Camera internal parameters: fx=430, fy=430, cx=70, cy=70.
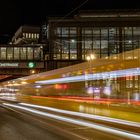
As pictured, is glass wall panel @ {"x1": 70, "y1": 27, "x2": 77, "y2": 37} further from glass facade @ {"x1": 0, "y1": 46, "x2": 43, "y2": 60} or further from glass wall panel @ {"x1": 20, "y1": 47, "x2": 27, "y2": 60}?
glass wall panel @ {"x1": 20, "y1": 47, "x2": 27, "y2": 60}

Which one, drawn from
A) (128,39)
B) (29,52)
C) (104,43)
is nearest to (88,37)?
(104,43)

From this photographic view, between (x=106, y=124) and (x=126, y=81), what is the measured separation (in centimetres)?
303

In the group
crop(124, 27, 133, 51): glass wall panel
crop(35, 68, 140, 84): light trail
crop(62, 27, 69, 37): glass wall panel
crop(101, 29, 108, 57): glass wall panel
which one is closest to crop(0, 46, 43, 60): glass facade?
crop(62, 27, 69, 37): glass wall panel

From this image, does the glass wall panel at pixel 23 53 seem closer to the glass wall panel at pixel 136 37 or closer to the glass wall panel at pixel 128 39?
the glass wall panel at pixel 128 39

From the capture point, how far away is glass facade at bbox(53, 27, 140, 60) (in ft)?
280

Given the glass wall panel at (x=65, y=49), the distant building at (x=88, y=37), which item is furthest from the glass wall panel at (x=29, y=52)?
the glass wall panel at (x=65, y=49)

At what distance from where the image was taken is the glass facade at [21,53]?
288 ft

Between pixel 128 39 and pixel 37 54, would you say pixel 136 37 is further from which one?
pixel 37 54

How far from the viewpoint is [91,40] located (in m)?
86.9

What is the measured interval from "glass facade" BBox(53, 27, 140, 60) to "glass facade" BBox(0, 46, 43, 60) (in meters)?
3.82

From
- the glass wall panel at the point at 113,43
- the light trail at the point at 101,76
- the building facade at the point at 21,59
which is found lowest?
the light trail at the point at 101,76

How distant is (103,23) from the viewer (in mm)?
87312

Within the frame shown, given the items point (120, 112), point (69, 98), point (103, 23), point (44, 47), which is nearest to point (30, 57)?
point (44, 47)

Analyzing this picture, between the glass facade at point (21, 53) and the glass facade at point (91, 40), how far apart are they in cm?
382
